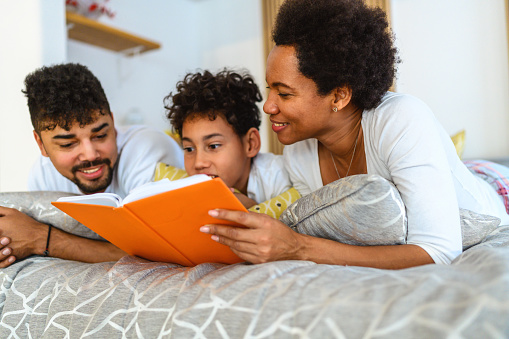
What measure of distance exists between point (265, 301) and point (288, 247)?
22 centimetres

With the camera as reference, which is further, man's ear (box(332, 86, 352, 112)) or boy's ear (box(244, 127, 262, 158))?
boy's ear (box(244, 127, 262, 158))

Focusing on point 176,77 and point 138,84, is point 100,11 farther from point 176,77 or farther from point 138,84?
point 176,77

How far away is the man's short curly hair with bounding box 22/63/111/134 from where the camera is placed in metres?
1.51

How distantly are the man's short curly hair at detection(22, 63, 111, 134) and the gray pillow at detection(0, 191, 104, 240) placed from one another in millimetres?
290

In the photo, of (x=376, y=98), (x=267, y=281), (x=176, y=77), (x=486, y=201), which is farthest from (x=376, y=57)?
(x=176, y=77)

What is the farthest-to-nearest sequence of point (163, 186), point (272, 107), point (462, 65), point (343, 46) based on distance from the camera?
point (462, 65) → point (272, 107) → point (343, 46) → point (163, 186)

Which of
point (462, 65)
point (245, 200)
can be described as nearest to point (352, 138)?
point (245, 200)

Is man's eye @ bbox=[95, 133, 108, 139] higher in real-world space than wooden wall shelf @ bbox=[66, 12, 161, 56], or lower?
lower

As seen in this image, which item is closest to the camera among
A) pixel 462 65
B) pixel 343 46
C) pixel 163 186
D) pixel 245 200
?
pixel 163 186

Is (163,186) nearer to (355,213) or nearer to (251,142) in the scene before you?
(355,213)

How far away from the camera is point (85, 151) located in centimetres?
154

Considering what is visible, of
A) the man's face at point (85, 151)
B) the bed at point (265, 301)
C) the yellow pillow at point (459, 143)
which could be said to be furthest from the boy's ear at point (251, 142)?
the yellow pillow at point (459, 143)

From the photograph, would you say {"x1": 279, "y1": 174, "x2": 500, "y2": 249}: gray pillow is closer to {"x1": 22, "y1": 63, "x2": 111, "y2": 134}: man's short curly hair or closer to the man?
the man

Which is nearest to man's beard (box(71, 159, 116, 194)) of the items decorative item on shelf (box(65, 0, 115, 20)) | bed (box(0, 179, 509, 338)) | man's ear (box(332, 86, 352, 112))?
bed (box(0, 179, 509, 338))
